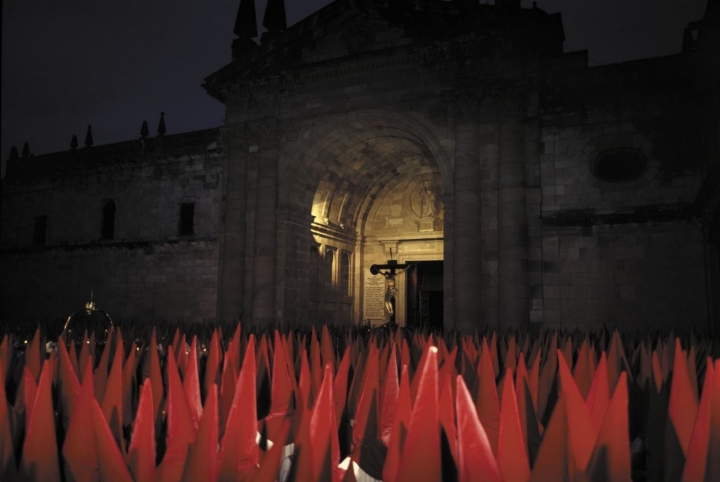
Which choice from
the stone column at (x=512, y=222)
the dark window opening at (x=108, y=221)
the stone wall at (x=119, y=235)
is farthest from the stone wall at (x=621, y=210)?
the dark window opening at (x=108, y=221)

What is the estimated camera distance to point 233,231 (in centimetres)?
1784

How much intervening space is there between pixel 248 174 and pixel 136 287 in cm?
759

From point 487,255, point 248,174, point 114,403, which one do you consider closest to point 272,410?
Result: point 114,403

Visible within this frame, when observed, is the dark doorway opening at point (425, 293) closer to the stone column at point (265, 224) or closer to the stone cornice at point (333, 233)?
the stone cornice at point (333, 233)

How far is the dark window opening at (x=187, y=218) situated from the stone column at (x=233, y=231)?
2820 millimetres

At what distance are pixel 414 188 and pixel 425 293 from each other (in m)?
4.49

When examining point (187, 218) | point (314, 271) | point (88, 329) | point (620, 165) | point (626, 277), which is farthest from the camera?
point (187, 218)

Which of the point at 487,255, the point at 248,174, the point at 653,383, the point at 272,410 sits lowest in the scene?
the point at 272,410

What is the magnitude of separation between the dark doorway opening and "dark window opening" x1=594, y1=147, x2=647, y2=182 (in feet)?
26.4

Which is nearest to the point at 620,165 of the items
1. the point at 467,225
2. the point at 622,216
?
the point at 622,216

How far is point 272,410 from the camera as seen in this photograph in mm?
1725

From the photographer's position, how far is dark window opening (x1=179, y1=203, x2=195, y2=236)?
68.3ft

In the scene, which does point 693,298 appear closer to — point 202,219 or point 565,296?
point 565,296

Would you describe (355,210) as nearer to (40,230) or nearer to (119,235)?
(119,235)
